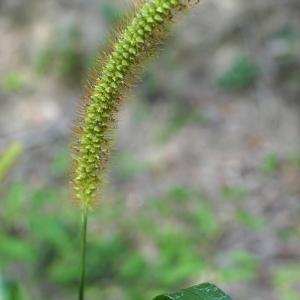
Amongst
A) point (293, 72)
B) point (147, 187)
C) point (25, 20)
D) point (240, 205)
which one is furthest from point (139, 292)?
point (25, 20)

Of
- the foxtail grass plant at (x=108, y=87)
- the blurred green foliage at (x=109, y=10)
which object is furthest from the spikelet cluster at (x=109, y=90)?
the blurred green foliage at (x=109, y=10)

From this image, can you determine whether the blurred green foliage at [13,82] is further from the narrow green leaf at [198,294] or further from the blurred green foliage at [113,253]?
the narrow green leaf at [198,294]

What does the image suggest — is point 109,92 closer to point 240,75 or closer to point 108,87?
point 108,87

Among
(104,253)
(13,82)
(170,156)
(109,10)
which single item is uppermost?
(109,10)

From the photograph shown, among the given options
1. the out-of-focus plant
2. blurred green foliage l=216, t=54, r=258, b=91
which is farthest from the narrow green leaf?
blurred green foliage l=216, t=54, r=258, b=91

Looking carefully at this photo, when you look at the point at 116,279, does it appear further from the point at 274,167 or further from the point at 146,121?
the point at 146,121

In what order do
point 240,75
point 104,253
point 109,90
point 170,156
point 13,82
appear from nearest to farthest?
1. point 109,90
2. point 104,253
3. point 170,156
4. point 240,75
5. point 13,82

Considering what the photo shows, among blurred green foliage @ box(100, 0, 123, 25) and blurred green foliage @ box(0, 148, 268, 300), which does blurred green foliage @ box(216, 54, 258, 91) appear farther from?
blurred green foliage @ box(0, 148, 268, 300)

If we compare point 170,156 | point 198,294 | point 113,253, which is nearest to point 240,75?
point 170,156
